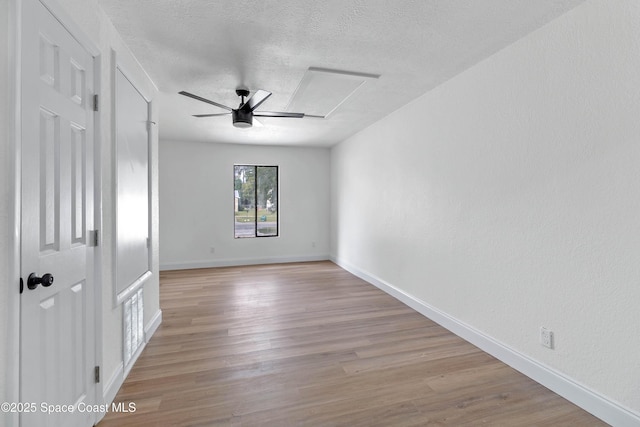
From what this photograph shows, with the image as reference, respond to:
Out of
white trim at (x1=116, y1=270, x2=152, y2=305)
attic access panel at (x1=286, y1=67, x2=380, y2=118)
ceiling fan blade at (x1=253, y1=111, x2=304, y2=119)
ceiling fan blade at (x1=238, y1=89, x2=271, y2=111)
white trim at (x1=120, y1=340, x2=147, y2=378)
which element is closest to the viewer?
white trim at (x1=116, y1=270, x2=152, y2=305)

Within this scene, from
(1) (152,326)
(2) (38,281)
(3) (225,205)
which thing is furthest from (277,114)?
(3) (225,205)

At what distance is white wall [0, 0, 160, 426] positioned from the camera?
1.06m

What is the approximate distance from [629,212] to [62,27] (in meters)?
3.15

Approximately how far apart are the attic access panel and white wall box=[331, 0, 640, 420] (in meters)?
0.91

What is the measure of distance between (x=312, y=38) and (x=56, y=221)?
2.02m

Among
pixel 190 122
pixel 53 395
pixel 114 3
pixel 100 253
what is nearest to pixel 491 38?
pixel 114 3

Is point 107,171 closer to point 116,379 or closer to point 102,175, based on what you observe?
point 102,175

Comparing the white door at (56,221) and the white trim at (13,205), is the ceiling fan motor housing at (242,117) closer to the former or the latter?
the white door at (56,221)

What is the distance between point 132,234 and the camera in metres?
2.33

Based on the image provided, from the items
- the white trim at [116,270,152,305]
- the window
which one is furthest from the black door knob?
the window

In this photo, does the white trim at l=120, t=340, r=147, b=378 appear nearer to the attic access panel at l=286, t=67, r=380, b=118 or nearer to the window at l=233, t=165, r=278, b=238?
the attic access panel at l=286, t=67, r=380, b=118

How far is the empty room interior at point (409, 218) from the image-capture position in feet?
4.38

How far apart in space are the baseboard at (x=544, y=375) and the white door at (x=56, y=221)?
2914mm

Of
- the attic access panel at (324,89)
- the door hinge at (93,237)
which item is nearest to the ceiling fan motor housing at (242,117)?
the attic access panel at (324,89)
